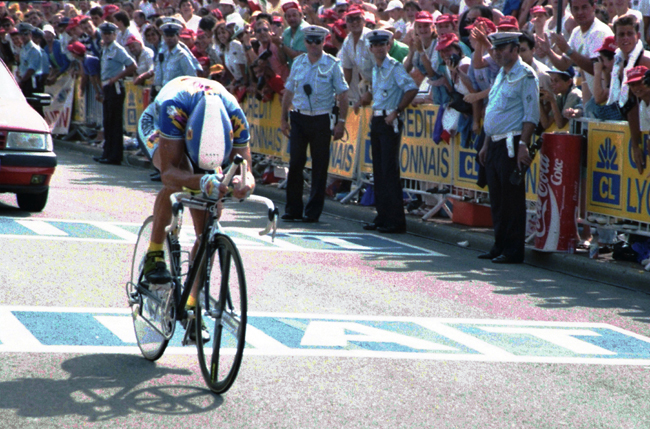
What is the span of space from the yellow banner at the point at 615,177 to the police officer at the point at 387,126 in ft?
8.82

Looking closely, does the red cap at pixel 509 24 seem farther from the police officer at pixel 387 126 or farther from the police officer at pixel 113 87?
the police officer at pixel 113 87

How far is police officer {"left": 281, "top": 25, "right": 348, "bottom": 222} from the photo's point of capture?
12828 mm

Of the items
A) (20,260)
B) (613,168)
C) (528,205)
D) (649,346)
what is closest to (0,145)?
(20,260)

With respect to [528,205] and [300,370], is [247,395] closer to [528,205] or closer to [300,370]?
[300,370]

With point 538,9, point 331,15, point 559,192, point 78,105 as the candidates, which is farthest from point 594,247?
point 78,105

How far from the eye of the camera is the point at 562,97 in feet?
35.3

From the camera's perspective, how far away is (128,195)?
576 inches

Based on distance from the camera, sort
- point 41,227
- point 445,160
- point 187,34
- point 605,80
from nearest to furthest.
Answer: point 605,80, point 41,227, point 445,160, point 187,34

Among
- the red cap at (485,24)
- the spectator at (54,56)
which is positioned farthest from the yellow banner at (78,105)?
the red cap at (485,24)

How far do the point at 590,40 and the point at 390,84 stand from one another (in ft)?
8.07

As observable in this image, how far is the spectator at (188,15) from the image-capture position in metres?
20.3

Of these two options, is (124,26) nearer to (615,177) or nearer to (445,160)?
(445,160)

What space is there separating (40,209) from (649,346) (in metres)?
7.92

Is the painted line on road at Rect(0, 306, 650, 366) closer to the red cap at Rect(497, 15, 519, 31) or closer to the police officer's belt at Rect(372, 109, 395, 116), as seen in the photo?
the red cap at Rect(497, 15, 519, 31)
